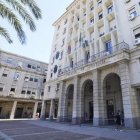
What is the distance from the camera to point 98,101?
51.7ft

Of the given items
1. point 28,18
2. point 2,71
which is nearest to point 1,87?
point 2,71

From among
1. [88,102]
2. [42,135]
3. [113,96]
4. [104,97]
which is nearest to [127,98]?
[104,97]

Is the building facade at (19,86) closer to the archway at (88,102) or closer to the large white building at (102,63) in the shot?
the large white building at (102,63)

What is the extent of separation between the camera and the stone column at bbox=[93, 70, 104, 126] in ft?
49.7

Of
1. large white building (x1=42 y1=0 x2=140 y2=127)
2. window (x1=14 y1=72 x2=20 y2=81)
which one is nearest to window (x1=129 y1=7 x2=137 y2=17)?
large white building (x1=42 y1=0 x2=140 y2=127)

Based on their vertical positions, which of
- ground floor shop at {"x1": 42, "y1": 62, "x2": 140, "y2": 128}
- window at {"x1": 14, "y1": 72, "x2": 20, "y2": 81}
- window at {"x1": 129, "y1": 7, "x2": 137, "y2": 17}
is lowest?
ground floor shop at {"x1": 42, "y1": 62, "x2": 140, "y2": 128}

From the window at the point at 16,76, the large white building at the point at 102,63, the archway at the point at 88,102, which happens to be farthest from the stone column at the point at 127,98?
the window at the point at 16,76

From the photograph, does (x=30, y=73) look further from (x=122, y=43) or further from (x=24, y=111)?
(x=122, y=43)

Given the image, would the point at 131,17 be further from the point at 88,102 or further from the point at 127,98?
the point at 88,102

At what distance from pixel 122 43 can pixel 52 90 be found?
17115 millimetres

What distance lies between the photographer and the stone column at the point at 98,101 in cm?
1515

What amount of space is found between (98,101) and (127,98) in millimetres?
3691

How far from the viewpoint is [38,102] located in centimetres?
3744

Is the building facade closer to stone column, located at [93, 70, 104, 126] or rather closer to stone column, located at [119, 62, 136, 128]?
stone column, located at [93, 70, 104, 126]
